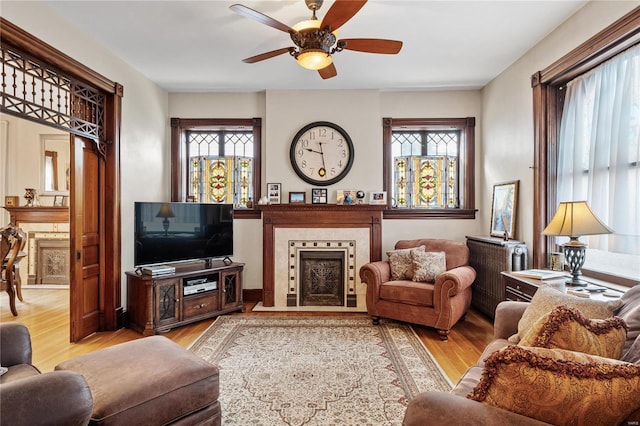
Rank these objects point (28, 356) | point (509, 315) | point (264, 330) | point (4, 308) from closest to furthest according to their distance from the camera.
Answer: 1. point (28, 356)
2. point (509, 315)
3. point (264, 330)
4. point (4, 308)

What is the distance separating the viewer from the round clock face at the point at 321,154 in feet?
14.9

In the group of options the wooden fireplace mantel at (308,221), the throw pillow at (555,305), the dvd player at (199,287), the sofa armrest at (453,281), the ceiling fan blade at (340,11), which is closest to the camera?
the throw pillow at (555,305)

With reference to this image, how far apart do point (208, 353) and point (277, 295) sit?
58.5 inches

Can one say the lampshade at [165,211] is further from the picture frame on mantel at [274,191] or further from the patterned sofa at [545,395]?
the patterned sofa at [545,395]

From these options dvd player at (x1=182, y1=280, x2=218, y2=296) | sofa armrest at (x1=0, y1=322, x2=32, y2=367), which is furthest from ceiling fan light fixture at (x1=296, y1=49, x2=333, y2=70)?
dvd player at (x1=182, y1=280, x2=218, y2=296)

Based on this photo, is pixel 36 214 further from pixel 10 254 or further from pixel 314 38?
pixel 314 38

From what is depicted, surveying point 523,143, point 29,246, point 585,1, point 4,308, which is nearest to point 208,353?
point 4,308

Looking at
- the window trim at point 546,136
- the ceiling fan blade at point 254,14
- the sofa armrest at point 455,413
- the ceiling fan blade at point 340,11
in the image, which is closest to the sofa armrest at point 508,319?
the sofa armrest at point 455,413

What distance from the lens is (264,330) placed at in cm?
355

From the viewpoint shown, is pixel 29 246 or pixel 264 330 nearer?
pixel 264 330

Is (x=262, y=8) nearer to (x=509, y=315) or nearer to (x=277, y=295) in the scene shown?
(x=509, y=315)

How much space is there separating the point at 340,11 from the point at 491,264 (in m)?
3.01

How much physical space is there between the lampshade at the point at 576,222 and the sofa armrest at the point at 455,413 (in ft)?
6.13

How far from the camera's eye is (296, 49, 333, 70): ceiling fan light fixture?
7.79ft
